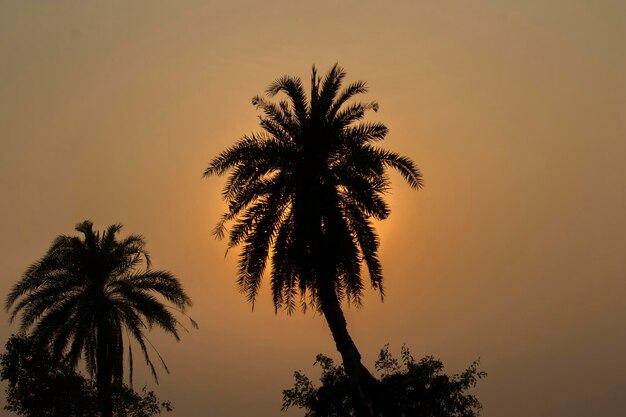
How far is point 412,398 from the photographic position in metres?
32.1

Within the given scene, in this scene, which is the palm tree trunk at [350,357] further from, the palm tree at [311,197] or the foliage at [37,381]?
the foliage at [37,381]

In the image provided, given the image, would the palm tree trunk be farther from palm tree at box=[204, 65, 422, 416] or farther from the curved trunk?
the curved trunk

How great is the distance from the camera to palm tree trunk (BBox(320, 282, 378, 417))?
91.0ft

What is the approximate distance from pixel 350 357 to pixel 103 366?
11.9 metres

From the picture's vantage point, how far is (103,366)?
34.2 meters

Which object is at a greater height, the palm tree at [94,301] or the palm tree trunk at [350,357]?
the palm tree at [94,301]

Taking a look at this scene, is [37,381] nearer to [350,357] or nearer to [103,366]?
[103,366]

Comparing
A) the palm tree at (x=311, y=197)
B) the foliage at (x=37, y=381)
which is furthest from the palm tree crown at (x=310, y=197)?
the foliage at (x=37, y=381)

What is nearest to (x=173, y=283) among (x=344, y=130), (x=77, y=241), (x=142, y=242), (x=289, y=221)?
(x=142, y=242)

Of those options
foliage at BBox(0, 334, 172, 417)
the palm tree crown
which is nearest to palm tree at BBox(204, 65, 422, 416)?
the palm tree crown

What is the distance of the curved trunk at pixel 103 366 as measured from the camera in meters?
33.6

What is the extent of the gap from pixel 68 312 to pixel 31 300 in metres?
1.97

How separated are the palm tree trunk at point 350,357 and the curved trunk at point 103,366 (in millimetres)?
10811

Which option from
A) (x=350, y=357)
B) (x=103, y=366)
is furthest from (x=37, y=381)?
(x=350, y=357)
